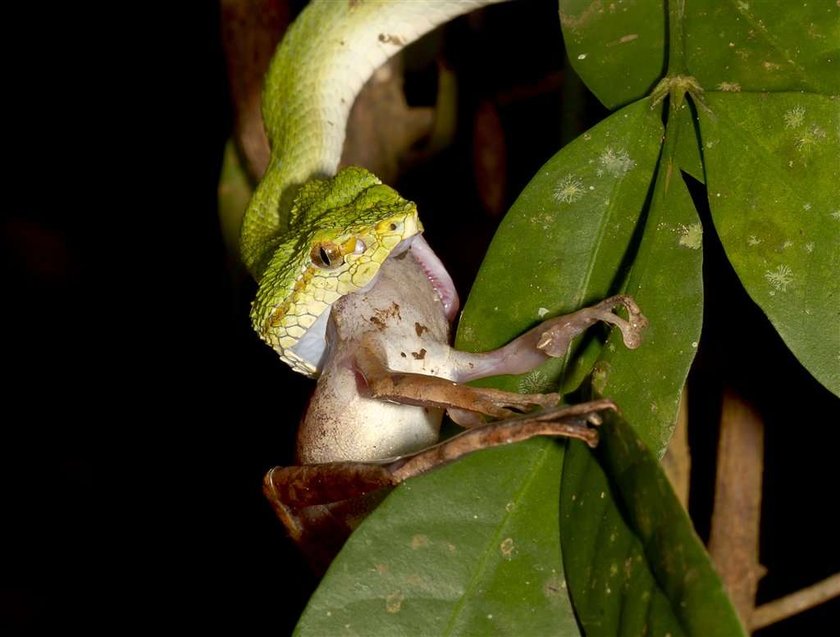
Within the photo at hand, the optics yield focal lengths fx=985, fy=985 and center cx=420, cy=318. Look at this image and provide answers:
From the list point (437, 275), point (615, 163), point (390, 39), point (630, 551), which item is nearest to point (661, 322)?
point (615, 163)

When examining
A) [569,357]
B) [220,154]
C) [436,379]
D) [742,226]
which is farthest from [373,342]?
[220,154]

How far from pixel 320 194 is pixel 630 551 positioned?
1086 millimetres

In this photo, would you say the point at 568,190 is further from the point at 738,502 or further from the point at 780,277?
the point at 738,502

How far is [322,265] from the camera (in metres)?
1.76

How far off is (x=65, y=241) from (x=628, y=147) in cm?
357

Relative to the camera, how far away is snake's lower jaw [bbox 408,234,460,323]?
191 cm

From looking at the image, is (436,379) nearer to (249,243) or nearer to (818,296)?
(818,296)

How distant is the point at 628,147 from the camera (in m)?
1.69

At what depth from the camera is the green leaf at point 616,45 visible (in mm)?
1812

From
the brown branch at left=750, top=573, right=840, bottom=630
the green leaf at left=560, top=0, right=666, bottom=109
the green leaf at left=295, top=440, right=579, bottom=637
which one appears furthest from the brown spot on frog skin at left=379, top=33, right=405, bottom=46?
the brown branch at left=750, top=573, right=840, bottom=630

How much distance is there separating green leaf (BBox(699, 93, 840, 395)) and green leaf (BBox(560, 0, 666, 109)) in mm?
165

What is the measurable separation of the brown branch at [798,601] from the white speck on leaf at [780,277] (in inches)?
51.7

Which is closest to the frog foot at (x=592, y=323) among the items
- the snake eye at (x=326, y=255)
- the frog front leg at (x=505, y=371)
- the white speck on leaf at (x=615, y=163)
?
the frog front leg at (x=505, y=371)

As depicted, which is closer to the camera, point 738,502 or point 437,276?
point 437,276
